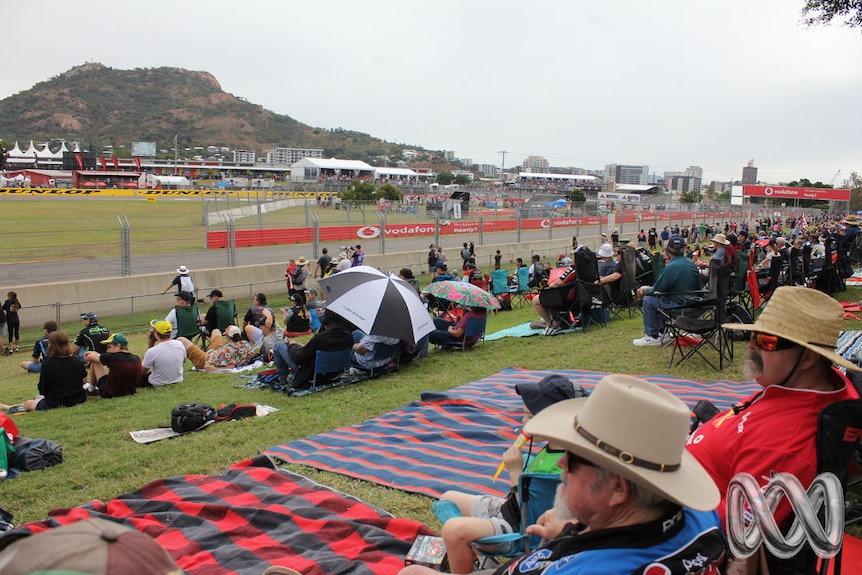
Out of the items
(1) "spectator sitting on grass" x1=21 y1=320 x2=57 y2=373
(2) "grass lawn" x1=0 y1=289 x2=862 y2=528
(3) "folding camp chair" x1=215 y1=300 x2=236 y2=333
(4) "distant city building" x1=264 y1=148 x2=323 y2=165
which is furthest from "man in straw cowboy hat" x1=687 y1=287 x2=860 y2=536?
(4) "distant city building" x1=264 y1=148 x2=323 y2=165

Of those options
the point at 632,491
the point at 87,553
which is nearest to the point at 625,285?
the point at 632,491

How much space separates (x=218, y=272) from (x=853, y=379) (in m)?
17.9

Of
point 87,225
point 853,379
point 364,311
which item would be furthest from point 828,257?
point 87,225

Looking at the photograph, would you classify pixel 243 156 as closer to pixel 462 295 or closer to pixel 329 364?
pixel 462 295

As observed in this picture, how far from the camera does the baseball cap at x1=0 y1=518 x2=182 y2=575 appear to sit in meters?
1.28

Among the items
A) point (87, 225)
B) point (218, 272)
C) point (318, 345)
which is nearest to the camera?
point (318, 345)

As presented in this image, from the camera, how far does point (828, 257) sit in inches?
489

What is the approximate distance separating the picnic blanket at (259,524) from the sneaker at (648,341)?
5982 millimetres

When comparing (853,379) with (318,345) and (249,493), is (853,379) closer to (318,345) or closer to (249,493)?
(249,493)

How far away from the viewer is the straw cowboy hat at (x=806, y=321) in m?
3.16

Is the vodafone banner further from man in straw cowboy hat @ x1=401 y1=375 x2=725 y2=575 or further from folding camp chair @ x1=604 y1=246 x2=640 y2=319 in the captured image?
man in straw cowboy hat @ x1=401 y1=375 x2=725 y2=575

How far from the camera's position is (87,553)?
4.29 feet

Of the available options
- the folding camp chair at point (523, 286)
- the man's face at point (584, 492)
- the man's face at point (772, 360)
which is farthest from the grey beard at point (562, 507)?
the folding camp chair at point (523, 286)

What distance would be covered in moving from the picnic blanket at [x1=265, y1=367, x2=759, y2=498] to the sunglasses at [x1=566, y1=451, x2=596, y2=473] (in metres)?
2.49
